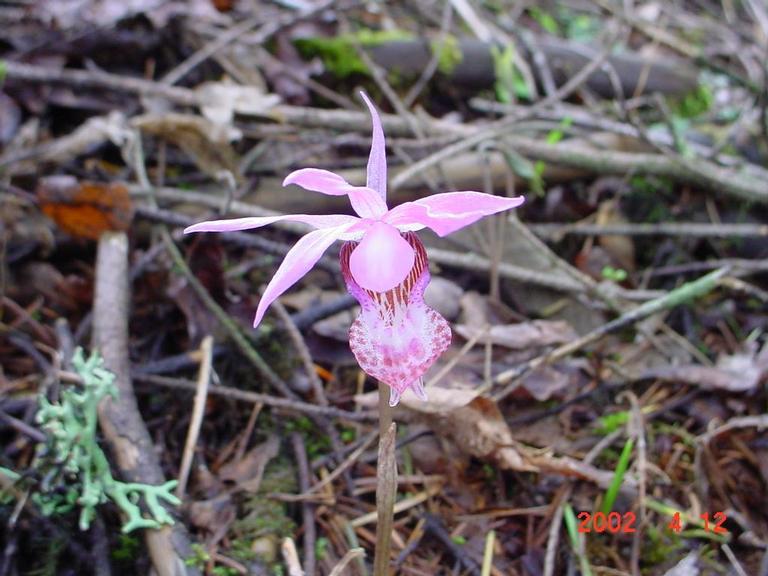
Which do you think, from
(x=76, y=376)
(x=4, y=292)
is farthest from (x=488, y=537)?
(x=4, y=292)

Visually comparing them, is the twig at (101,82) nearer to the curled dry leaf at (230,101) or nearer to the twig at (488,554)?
the curled dry leaf at (230,101)

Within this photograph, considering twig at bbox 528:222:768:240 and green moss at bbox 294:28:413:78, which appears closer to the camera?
twig at bbox 528:222:768:240

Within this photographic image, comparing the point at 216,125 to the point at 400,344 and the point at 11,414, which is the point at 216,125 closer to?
the point at 11,414

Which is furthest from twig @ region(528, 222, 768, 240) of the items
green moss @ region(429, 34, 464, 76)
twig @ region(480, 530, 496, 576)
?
twig @ region(480, 530, 496, 576)

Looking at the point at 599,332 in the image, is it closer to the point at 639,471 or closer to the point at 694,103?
the point at 639,471

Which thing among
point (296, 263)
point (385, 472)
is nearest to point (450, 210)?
point (296, 263)

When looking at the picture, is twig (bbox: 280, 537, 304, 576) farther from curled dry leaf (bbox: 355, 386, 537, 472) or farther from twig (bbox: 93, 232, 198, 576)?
curled dry leaf (bbox: 355, 386, 537, 472)

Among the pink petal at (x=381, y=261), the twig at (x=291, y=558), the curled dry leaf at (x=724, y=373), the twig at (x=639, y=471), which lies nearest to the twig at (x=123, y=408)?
the twig at (x=291, y=558)

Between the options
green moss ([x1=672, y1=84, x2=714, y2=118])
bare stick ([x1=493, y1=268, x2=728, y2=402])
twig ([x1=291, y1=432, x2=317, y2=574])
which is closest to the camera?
twig ([x1=291, y1=432, x2=317, y2=574])
